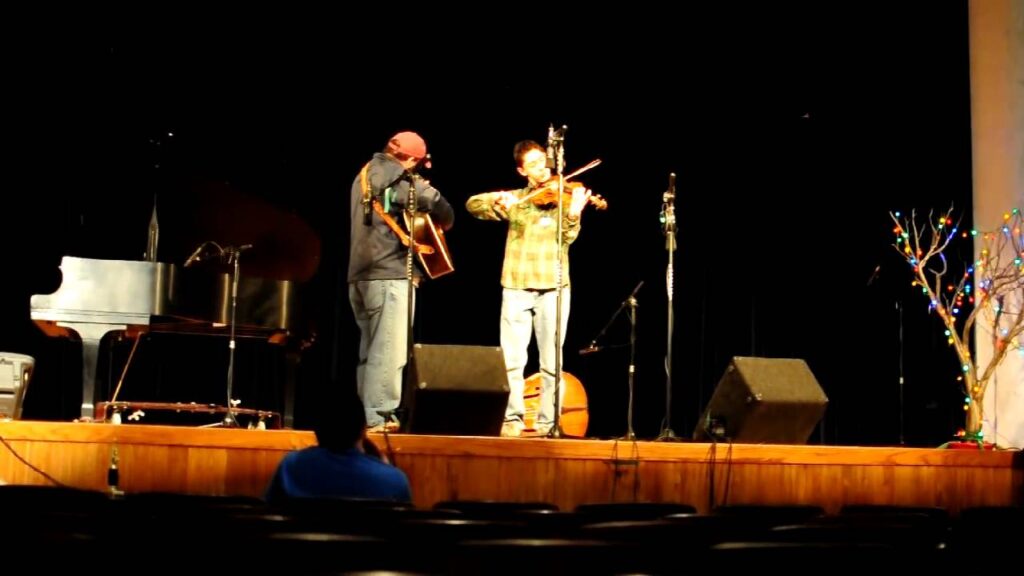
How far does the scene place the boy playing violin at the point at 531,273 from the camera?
7.23 metres

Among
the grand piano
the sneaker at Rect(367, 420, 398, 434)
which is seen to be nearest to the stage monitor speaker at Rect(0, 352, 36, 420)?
the grand piano

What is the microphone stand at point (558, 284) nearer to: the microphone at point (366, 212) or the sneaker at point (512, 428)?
the sneaker at point (512, 428)

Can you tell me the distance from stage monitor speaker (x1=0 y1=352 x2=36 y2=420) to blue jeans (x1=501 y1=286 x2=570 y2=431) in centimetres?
288

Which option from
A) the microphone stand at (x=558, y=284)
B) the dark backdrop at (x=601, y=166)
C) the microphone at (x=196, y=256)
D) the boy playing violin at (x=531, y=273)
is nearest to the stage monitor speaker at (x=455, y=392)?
the microphone stand at (x=558, y=284)

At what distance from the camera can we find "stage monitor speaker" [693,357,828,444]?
21.7ft

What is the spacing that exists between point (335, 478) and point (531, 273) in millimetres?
3348

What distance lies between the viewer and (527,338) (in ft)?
24.0

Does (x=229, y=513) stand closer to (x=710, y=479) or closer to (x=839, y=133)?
(x=710, y=479)

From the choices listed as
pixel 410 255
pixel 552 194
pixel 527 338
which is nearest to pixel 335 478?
pixel 410 255

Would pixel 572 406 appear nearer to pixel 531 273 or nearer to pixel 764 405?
pixel 531 273

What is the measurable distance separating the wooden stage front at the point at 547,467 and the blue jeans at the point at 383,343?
2.68 feet

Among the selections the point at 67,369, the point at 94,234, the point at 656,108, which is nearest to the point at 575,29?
the point at 656,108

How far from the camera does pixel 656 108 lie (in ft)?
37.7

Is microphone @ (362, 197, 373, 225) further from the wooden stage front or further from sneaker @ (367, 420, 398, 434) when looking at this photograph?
the wooden stage front
